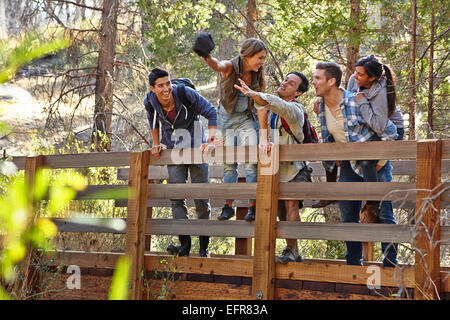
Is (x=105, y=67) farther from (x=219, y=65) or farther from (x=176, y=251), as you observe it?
(x=219, y=65)

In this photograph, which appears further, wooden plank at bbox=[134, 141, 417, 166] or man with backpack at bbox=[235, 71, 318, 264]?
man with backpack at bbox=[235, 71, 318, 264]

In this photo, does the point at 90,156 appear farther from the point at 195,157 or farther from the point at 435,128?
the point at 435,128

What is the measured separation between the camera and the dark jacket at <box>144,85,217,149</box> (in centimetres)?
485

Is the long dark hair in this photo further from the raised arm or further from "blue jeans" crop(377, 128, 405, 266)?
the raised arm

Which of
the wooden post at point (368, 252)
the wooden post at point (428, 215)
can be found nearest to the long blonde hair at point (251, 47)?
the wooden post at point (428, 215)

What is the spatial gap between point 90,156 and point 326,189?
7.61 feet

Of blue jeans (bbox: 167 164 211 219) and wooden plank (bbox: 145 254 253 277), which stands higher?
blue jeans (bbox: 167 164 211 219)

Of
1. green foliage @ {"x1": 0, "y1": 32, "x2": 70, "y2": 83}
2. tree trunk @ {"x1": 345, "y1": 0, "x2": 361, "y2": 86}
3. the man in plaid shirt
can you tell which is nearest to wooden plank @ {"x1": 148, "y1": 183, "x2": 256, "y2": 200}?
the man in plaid shirt

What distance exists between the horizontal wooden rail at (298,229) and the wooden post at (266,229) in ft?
0.33

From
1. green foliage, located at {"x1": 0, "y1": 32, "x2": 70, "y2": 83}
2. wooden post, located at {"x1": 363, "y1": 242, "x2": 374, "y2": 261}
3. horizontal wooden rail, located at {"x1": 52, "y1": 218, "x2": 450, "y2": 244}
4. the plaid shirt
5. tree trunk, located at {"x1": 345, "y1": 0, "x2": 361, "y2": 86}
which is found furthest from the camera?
tree trunk, located at {"x1": 345, "y1": 0, "x2": 361, "y2": 86}

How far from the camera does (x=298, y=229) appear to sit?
4.15 metres

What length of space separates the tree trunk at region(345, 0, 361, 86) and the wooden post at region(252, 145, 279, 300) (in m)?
4.69
